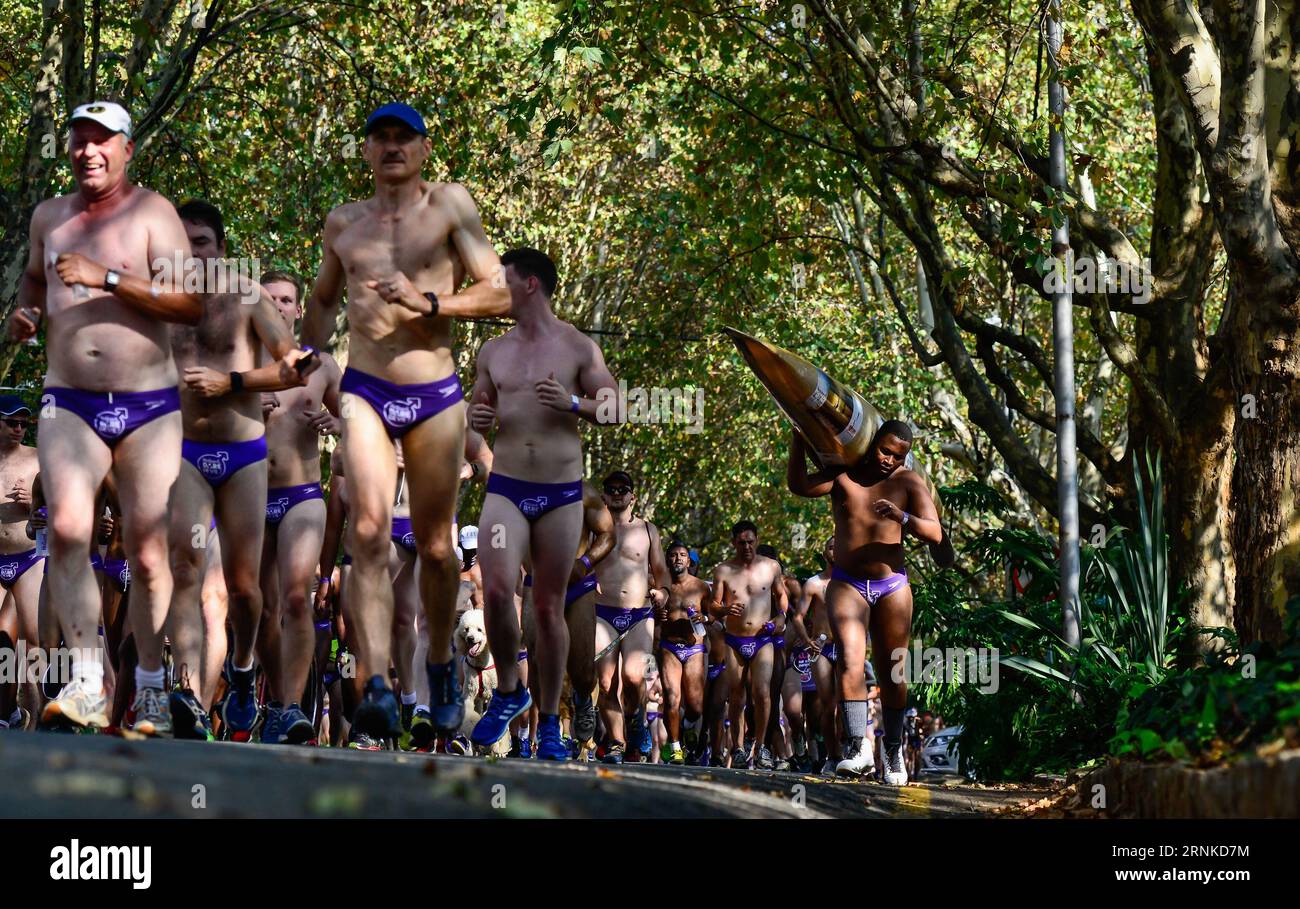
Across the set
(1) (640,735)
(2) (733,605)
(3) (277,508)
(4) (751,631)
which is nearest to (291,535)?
(3) (277,508)

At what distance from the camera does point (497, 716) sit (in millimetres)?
9250

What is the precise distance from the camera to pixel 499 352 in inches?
405

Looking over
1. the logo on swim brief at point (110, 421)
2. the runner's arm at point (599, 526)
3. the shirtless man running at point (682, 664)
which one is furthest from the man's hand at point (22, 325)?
the shirtless man running at point (682, 664)

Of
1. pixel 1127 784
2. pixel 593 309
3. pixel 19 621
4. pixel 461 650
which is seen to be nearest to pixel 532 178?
pixel 593 309

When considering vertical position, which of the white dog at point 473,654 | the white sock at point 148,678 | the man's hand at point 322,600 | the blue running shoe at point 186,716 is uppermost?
the man's hand at point 322,600

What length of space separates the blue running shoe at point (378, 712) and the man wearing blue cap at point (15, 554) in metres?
5.62

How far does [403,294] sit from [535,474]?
7.66 feet

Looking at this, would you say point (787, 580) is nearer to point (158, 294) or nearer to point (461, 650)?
point (461, 650)

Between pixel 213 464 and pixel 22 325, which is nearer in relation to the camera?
pixel 22 325

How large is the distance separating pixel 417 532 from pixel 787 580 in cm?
1206

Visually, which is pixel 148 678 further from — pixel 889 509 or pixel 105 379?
pixel 889 509

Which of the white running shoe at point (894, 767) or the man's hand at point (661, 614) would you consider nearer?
the white running shoe at point (894, 767)

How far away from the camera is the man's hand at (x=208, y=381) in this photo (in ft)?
28.4

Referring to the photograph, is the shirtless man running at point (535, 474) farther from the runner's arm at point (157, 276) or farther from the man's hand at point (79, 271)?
the man's hand at point (79, 271)
